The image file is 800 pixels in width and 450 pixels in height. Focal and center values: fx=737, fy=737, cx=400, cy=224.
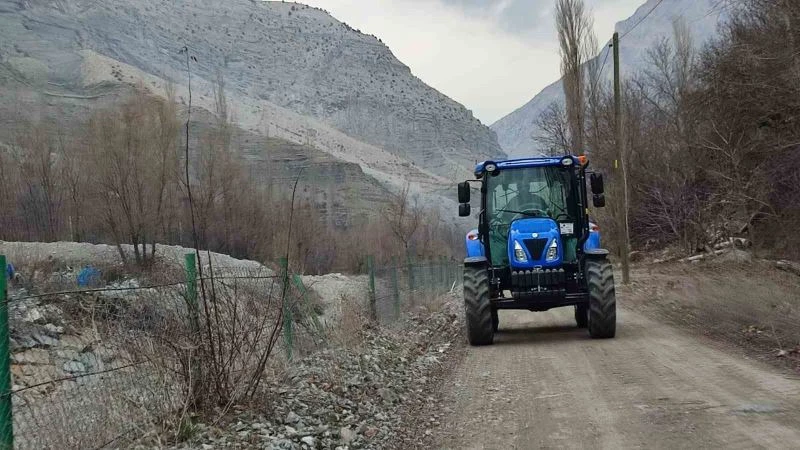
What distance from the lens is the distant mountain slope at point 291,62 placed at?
293 ft

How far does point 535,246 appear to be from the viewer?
12.2 m

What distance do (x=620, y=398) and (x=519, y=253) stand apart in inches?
189

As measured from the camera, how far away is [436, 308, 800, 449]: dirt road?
622 centimetres

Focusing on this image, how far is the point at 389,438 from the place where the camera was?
6.64 meters

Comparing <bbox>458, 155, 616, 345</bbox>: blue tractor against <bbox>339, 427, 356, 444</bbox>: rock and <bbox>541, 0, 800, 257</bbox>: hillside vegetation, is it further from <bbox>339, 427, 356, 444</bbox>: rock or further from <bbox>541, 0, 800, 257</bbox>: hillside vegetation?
<bbox>541, 0, 800, 257</bbox>: hillside vegetation

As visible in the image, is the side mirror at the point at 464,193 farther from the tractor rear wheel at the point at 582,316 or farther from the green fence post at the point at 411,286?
the green fence post at the point at 411,286

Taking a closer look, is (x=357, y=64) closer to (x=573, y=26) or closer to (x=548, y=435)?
(x=573, y=26)

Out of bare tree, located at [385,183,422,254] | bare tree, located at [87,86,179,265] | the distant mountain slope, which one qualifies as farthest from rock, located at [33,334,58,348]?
the distant mountain slope

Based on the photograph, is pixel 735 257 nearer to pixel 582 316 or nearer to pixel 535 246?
pixel 582 316

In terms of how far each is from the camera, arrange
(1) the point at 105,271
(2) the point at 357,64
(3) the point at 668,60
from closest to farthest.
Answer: (1) the point at 105,271 → (3) the point at 668,60 → (2) the point at 357,64

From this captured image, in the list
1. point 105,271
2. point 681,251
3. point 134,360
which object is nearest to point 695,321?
point 134,360

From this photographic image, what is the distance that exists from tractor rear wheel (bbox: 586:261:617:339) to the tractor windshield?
1191mm

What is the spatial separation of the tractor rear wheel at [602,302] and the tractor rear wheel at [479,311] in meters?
1.65

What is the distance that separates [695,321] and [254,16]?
122m
